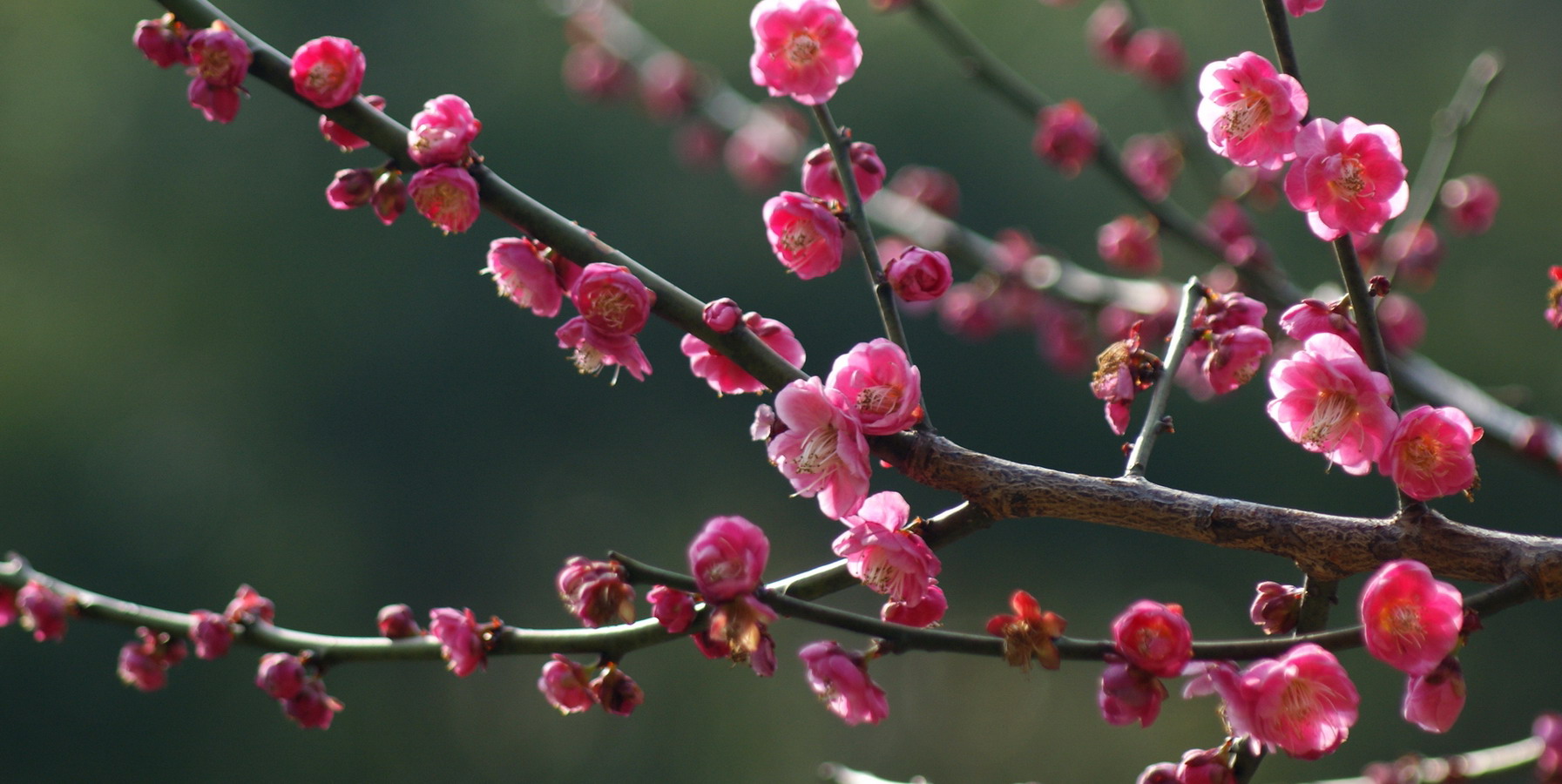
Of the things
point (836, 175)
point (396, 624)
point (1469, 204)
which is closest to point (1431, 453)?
point (836, 175)

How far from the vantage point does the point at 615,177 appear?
8.02 metres

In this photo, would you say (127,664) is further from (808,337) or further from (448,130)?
(808,337)

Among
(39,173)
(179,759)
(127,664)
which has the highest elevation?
(39,173)

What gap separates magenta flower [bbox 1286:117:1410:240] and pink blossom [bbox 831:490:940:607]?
28 cm

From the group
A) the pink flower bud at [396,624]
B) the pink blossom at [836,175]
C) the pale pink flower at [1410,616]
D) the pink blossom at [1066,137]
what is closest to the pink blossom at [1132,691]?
the pale pink flower at [1410,616]

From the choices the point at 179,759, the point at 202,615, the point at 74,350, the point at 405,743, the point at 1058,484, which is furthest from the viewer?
the point at 74,350

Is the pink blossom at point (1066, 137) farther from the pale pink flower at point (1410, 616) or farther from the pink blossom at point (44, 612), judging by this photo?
the pink blossom at point (44, 612)

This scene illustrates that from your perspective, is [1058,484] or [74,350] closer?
[1058,484]

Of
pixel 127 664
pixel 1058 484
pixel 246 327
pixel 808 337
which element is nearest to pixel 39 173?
pixel 246 327

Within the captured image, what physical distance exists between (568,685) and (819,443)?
239 mm

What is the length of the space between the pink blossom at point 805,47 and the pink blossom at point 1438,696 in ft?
1.54

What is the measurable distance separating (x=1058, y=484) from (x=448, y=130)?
398mm

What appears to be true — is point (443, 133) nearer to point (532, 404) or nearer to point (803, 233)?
point (803, 233)

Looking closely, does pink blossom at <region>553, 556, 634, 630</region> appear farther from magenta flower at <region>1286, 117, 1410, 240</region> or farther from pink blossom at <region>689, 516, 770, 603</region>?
magenta flower at <region>1286, 117, 1410, 240</region>
